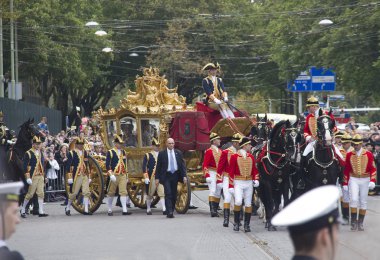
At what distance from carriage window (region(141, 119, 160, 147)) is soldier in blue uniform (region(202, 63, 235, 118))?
1419 millimetres

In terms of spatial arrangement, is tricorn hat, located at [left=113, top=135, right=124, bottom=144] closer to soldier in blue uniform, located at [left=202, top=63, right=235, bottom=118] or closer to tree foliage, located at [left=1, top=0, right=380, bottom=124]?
soldier in blue uniform, located at [left=202, top=63, right=235, bottom=118]

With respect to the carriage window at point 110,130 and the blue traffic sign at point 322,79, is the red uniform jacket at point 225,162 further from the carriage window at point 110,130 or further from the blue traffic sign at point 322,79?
the blue traffic sign at point 322,79

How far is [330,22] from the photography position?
43.2 meters

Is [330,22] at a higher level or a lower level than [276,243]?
higher

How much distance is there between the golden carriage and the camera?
22500mm

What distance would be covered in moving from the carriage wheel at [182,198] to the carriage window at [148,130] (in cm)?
156

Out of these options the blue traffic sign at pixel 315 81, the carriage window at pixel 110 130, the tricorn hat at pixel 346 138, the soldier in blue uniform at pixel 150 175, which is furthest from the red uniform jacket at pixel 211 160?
the blue traffic sign at pixel 315 81

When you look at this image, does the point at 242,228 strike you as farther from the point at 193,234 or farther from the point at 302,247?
the point at 302,247

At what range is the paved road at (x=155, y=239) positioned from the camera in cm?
1420

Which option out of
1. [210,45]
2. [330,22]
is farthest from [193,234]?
[210,45]

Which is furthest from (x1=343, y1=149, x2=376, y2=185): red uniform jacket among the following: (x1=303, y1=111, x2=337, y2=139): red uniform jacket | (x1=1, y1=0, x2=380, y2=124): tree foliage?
(x1=1, y1=0, x2=380, y2=124): tree foliage

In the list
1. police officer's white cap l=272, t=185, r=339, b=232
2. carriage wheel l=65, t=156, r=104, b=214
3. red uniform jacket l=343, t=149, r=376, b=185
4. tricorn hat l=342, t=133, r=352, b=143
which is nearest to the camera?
police officer's white cap l=272, t=185, r=339, b=232

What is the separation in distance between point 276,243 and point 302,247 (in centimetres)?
1140

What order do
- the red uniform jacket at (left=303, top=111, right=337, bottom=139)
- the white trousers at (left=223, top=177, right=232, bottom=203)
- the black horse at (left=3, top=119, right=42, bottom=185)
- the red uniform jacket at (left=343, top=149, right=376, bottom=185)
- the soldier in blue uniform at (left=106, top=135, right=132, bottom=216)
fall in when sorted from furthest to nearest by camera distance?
the soldier in blue uniform at (left=106, top=135, right=132, bottom=216) → the black horse at (left=3, top=119, right=42, bottom=185) → the white trousers at (left=223, top=177, right=232, bottom=203) → the red uniform jacket at (left=343, top=149, right=376, bottom=185) → the red uniform jacket at (left=303, top=111, right=337, bottom=139)
